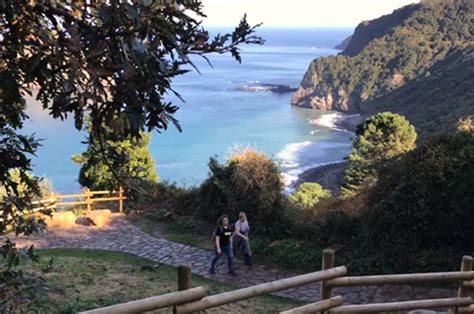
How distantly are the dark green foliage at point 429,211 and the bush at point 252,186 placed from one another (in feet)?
9.85

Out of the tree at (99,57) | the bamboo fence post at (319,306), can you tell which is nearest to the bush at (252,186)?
the bamboo fence post at (319,306)

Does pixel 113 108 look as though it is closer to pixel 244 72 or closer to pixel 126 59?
pixel 126 59

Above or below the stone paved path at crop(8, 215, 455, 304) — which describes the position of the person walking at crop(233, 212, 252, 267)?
above

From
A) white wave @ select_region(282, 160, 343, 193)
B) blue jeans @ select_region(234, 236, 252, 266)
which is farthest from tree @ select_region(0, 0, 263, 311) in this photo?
white wave @ select_region(282, 160, 343, 193)

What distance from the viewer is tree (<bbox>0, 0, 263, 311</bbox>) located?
1.98 m

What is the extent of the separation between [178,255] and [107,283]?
3152 mm

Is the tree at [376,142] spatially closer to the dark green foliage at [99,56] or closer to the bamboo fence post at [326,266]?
the bamboo fence post at [326,266]

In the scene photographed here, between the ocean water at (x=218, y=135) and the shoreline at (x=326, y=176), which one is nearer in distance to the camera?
the shoreline at (x=326, y=176)

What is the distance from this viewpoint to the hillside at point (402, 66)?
80.8m

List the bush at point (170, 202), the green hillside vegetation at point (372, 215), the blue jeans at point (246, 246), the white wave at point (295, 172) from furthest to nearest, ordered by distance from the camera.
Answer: the white wave at point (295, 172) → the bush at point (170, 202) → the blue jeans at point (246, 246) → the green hillside vegetation at point (372, 215)

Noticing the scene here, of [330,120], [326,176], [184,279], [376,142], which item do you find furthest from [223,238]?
[330,120]

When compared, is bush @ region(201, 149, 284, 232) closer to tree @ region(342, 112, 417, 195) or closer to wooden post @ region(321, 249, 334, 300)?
wooden post @ region(321, 249, 334, 300)

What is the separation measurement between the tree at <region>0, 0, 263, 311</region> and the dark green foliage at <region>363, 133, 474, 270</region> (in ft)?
30.3

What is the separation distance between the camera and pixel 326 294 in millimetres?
4875
